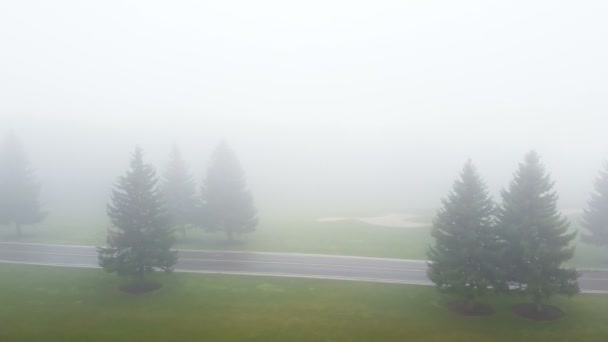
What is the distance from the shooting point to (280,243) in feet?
157

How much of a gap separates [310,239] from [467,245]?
2555 cm

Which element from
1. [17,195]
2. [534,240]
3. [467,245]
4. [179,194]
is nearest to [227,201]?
[179,194]

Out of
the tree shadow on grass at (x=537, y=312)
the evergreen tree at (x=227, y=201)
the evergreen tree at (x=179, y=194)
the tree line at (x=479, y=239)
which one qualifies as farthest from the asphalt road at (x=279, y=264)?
the tree shadow on grass at (x=537, y=312)

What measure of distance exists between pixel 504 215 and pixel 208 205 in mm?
32677

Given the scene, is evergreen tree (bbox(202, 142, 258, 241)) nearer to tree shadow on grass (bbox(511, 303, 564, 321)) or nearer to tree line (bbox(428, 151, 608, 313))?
tree line (bbox(428, 151, 608, 313))

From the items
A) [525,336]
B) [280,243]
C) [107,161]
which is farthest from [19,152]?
[107,161]

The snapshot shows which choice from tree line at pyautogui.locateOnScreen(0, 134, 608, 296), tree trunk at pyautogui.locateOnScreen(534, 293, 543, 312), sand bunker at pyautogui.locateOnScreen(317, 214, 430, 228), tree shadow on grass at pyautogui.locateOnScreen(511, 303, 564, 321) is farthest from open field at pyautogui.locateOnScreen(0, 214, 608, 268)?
tree trunk at pyautogui.locateOnScreen(534, 293, 543, 312)

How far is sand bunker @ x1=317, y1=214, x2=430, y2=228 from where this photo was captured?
61.1 metres

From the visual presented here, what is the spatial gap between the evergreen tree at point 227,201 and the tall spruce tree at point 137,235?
14.5 meters

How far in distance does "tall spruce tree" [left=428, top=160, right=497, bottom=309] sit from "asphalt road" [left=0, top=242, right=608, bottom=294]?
21.3 ft

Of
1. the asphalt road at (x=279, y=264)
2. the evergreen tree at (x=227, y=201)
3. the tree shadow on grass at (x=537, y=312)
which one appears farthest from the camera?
the evergreen tree at (x=227, y=201)

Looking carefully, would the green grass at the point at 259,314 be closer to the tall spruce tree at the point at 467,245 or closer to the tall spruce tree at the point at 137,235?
the tall spruce tree at the point at 137,235

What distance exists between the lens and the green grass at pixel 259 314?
23719mm

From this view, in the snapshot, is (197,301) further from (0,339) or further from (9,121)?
(9,121)
